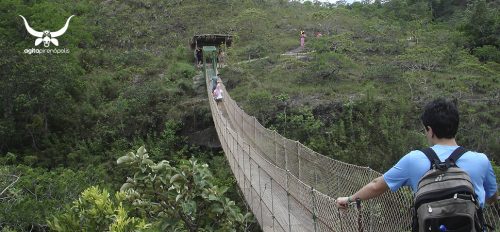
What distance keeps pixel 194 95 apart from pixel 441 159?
45.3 feet

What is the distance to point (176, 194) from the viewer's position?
2938 millimetres

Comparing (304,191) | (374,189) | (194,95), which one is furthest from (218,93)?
(374,189)

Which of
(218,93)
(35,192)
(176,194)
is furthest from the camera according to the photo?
(218,93)

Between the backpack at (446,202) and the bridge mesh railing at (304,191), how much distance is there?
370mm

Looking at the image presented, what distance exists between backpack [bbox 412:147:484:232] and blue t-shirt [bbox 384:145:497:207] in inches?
2.0

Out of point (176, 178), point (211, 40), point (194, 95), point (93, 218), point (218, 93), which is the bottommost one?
point (194, 95)

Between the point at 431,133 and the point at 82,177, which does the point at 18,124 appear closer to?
the point at 82,177

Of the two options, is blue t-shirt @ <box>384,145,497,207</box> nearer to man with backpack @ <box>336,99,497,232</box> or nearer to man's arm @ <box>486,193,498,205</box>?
man with backpack @ <box>336,99,497,232</box>

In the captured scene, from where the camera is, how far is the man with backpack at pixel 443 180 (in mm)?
1525

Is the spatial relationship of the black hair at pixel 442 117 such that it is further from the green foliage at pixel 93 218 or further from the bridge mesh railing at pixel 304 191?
the green foliage at pixel 93 218

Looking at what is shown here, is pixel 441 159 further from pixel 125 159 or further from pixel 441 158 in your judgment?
pixel 125 159

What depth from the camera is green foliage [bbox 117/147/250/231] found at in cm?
287

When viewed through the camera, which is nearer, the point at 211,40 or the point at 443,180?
the point at 443,180

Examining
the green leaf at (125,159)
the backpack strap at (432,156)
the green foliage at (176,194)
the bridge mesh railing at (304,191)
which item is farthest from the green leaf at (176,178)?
the backpack strap at (432,156)
